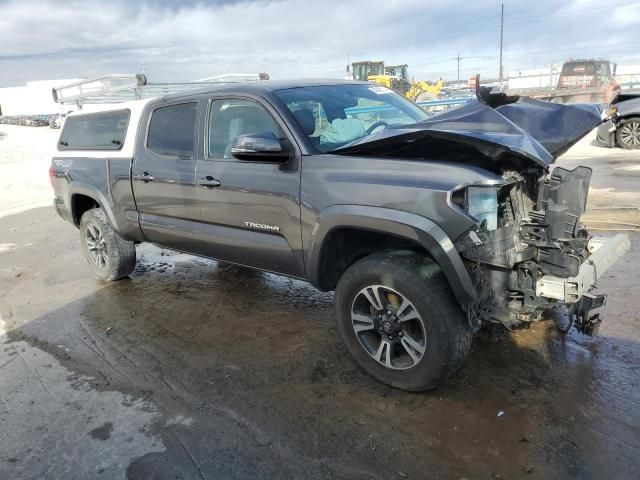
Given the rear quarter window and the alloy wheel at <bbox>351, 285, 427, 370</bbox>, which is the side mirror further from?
the rear quarter window

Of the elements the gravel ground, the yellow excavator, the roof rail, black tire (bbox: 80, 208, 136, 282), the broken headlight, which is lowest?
the gravel ground

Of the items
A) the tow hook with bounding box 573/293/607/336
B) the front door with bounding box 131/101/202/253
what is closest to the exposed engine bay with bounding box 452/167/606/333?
the tow hook with bounding box 573/293/607/336

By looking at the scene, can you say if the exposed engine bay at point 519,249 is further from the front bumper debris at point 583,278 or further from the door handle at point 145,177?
the door handle at point 145,177

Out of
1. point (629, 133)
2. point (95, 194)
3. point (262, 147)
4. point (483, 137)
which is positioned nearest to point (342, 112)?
point (262, 147)

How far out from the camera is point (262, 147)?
338 cm

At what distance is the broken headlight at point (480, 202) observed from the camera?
2.78m

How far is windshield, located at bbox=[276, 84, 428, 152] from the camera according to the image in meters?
3.65

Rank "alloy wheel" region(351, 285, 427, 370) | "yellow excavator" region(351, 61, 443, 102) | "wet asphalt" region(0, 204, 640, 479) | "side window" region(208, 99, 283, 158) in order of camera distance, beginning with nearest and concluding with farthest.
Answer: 1. "wet asphalt" region(0, 204, 640, 479)
2. "alloy wheel" region(351, 285, 427, 370)
3. "side window" region(208, 99, 283, 158)
4. "yellow excavator" region(351, 61, 443, 102)

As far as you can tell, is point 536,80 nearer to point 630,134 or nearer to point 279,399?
point 630,134

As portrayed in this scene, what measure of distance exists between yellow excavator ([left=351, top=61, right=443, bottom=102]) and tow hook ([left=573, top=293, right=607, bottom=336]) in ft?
72.0

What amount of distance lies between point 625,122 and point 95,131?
12734 millimetres

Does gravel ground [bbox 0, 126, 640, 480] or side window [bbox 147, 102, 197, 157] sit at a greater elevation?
side window [bbox 147, 102, 197, 157]

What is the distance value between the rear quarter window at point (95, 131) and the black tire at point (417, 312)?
3.07 m

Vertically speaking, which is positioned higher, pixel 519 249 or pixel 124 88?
pixel 124 88
